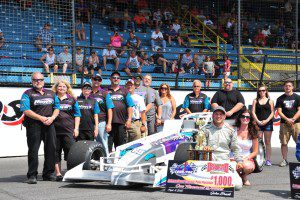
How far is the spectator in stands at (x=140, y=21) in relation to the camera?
2384 cm

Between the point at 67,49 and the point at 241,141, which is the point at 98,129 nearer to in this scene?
the point at 241,141

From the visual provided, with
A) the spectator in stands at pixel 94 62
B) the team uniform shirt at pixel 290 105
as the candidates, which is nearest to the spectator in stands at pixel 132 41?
the spectator in stands at pixel 94 62

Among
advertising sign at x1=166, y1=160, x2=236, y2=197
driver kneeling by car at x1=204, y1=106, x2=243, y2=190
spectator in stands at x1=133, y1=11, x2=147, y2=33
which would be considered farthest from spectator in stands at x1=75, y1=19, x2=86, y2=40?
advertising sign at x1=166, y1=160, x2=236, y2=197

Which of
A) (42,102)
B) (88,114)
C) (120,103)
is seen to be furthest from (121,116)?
(42,102)

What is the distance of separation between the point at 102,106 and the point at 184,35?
12423 millimetres

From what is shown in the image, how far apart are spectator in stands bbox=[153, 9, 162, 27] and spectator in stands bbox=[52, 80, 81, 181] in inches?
506

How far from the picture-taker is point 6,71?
16391 millimetres

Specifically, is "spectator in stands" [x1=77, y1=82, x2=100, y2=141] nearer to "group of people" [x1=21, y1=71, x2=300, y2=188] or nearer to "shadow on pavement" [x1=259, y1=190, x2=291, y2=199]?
"group of people" [x1=21, y1=71, x2=300, y2=188]

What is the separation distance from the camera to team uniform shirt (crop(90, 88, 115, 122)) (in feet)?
39.9

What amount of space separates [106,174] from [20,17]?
10408 mm

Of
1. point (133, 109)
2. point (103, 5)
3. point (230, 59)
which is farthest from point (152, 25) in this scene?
point (133, 109)

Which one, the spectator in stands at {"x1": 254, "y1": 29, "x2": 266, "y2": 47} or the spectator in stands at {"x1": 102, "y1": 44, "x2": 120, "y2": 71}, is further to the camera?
the spectator in stands at {"x1": 254, "y1": 29, "x2": 266, "y2": 47}

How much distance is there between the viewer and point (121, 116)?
1234cm

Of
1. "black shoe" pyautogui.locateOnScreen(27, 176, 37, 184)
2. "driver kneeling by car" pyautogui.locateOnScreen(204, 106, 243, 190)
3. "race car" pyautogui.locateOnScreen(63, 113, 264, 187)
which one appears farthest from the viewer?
"black shoe" pyautogui.locateOnScreen(27, 176, 37, 184)
